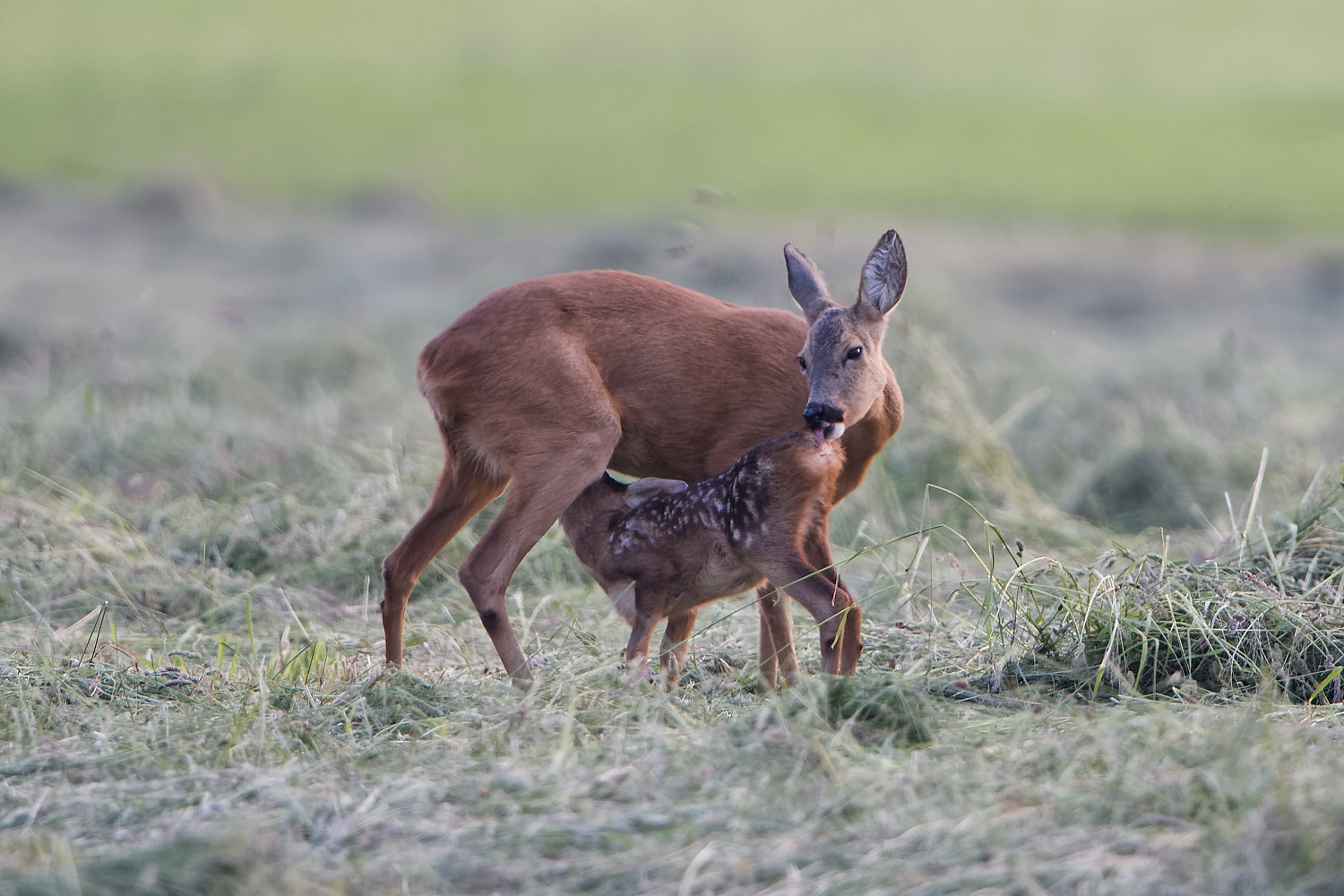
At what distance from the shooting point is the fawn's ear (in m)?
4.87

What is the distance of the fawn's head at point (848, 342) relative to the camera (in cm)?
442

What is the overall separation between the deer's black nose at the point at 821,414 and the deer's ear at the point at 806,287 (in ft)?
1.56

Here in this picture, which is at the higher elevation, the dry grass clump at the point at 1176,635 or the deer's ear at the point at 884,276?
the deer's ear at the point at 884,276

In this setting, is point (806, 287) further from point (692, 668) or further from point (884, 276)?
point (692, 668)

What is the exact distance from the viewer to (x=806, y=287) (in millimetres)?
4852

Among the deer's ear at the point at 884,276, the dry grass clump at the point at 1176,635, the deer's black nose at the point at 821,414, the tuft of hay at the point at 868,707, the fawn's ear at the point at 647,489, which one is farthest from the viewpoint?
the fawn's ear at the point at 647,489

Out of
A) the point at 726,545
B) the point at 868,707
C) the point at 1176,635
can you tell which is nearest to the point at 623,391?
the point at 726,545

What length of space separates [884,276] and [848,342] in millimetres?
299

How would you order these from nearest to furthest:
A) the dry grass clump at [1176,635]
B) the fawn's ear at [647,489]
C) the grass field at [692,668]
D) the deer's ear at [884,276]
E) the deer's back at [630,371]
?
1. the grass field at [692,668]
2. the dry grass clump at [1176,635]
3. the deer's ear at [884,276]
4. the deer's back at [630,371]
5. the fawn's ear at [647,489]

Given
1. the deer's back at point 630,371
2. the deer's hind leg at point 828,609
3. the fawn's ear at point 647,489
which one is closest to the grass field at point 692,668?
the deer's hind leg at point 828,609

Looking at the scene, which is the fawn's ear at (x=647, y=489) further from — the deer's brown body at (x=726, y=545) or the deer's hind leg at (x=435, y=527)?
the deer's hind leg at (x=435, y=527)

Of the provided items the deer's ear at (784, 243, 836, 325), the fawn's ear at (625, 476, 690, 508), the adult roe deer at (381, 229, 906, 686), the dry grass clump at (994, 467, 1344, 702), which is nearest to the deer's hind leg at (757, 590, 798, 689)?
the adult roe deer at (381, 229, 906, 686)

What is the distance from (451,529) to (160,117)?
2256 centimetres

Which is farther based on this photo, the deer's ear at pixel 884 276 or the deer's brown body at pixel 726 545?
the deer's ear at pixel 884 276
